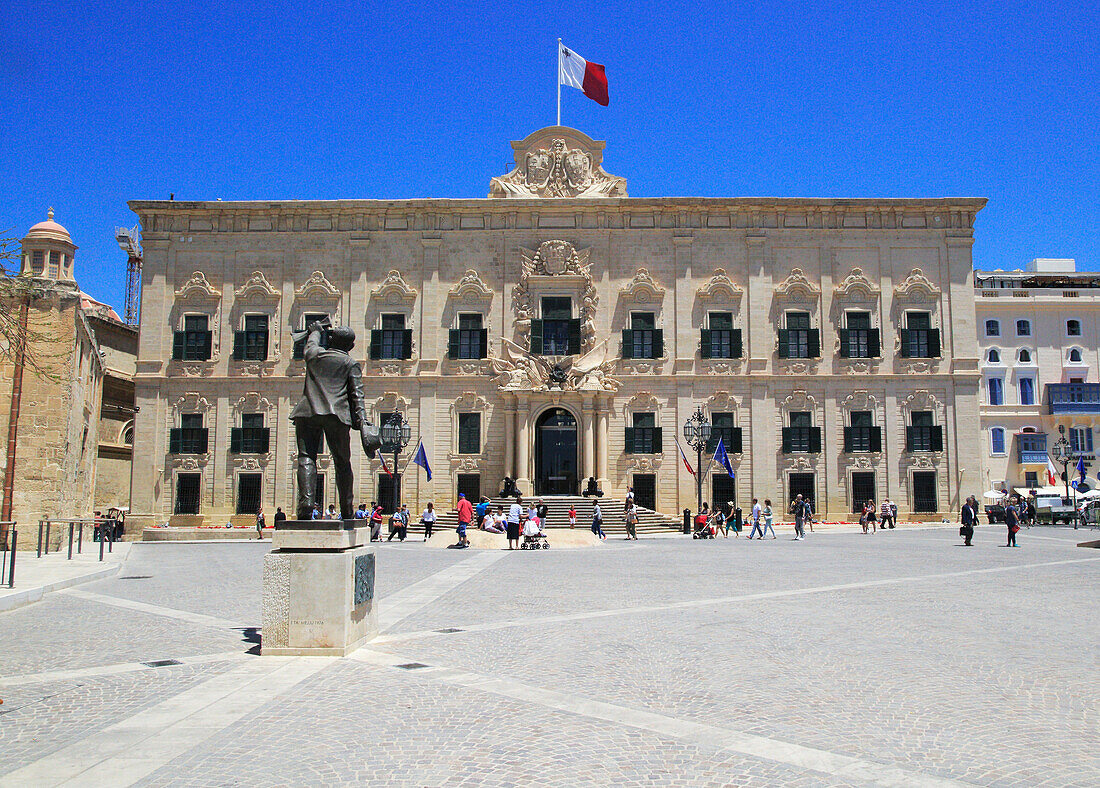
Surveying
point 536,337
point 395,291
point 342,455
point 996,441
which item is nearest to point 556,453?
point 536,337

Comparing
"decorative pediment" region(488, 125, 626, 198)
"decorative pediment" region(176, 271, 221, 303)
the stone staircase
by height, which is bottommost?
the stone staircase

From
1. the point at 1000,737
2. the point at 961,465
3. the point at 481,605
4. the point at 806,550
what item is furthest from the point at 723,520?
the point at 1000,737

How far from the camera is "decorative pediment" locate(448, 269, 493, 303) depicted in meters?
39.1

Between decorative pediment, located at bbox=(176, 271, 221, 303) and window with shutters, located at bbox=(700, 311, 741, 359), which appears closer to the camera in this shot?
window with shutters, located at bbox=(700, 311, 741, 359)

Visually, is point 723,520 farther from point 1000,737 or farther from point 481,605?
point 1000,737

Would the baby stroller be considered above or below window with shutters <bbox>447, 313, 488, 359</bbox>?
below

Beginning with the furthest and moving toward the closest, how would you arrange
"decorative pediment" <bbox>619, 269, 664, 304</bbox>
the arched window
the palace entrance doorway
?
the arched window
"decorative pediment" <bbox>619, 269, 664, 304</bbox>
the palace entrance doorway

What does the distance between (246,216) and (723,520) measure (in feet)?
84.2

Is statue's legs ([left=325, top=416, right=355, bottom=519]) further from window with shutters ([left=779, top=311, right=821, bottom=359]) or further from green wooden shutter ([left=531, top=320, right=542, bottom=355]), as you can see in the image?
window with shutters ([left=779, top=311, right=821, bottom=359])

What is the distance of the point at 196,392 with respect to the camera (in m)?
39.0

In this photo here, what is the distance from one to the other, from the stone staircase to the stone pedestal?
25.3 m

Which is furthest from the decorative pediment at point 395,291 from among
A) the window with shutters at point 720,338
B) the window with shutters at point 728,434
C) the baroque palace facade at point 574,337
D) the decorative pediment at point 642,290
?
the window with shutters at point 728,434

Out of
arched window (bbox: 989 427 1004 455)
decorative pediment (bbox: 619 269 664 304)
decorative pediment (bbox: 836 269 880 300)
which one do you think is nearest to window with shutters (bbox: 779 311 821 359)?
decorative pediment (bbox: 836 269 880 300)

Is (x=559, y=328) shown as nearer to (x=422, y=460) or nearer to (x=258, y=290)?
(x=422, y=460)
